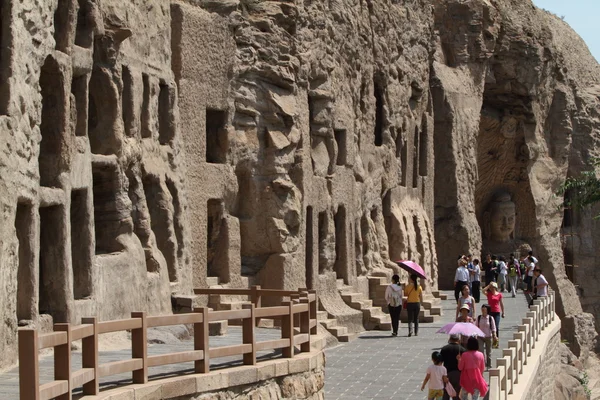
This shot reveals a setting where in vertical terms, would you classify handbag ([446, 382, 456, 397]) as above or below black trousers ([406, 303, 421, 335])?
below

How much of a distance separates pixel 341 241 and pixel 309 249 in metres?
2.80

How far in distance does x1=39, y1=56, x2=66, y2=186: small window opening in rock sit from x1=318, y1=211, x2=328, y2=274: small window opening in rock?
13.5m

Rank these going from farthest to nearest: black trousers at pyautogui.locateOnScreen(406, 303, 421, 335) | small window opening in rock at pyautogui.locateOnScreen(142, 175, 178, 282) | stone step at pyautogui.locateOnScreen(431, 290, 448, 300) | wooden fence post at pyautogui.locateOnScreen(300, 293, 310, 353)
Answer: stone step at pyautogui.locateOnScreen(431, 290, 448, 300) < black trousers at pyautogui.locateOnScreen(406, 303, 421, 335) < small window opening in rock at pyautogui.locateOnScreen(142, 175, 178, 282) < wooden fence post at pyautogui.locateOnScreen(300, 293, 310, 353)

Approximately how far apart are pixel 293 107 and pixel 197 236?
4.81 meters

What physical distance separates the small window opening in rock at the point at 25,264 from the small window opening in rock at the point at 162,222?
19.4ft

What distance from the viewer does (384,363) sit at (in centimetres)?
2445

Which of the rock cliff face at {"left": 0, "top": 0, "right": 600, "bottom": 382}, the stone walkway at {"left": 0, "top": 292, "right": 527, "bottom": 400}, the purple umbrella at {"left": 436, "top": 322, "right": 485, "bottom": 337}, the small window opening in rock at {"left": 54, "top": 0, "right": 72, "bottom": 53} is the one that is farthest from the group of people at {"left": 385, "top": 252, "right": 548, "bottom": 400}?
the small window opening in rock at {"left": 54, "top": 0, "right": 72, "bottom": 53}

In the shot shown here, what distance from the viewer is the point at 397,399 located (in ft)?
65.8

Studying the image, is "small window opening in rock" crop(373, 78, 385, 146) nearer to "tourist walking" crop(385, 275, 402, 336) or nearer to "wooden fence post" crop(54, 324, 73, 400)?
"tourist walking" crop(385, 275, 402, 336)

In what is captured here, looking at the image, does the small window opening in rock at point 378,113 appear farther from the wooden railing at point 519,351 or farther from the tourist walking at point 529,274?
the wooden railing at point 519,351

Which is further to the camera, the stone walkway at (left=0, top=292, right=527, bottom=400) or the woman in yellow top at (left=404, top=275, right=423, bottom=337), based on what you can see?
the woman in yellow top at (left=404, top=275, right=423, bottom=337)

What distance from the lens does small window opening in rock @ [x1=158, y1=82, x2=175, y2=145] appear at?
22016 mm

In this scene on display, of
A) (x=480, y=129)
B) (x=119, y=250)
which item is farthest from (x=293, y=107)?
(x=480, y=129)

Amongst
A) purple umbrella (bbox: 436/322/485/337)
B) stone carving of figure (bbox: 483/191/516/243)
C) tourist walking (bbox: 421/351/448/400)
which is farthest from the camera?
stone carving of figure (bbox: 483/191/516/243)
